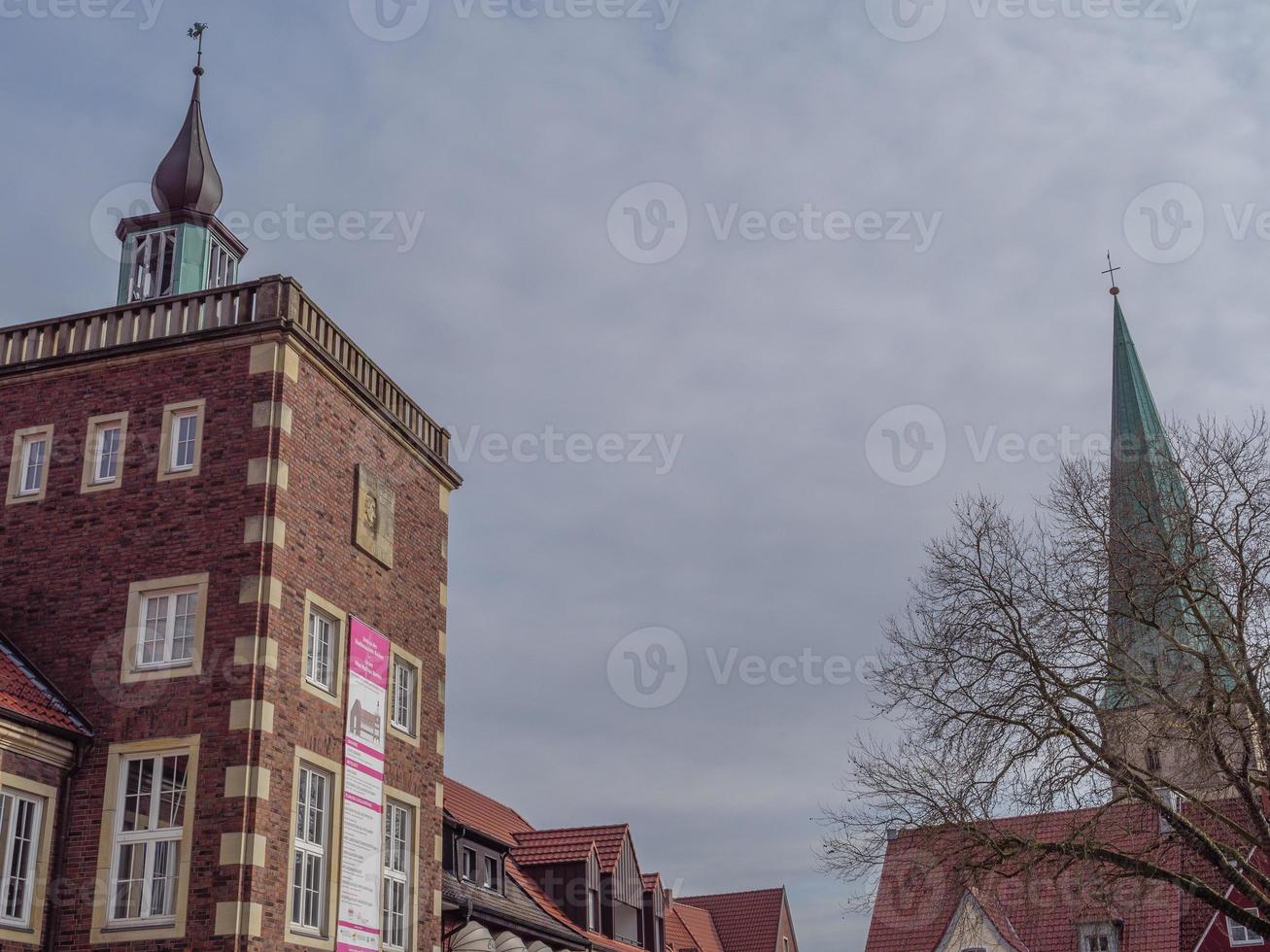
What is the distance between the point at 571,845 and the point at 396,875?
16282 mm

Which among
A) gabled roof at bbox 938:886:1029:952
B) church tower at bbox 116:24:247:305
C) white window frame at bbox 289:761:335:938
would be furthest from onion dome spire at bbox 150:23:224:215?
gabled roof at bbox 938:886:1029:952

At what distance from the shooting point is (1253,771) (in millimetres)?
21953

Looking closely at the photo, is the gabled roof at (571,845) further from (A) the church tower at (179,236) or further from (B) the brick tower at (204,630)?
(A) the church tower at (179,236)

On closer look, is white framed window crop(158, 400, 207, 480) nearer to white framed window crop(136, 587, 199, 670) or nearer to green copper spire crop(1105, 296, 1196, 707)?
white framed window crop(136, 587, 199, 670)

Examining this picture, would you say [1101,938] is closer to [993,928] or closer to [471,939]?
[993,928]

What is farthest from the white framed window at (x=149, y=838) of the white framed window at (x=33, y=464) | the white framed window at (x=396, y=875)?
the white framed window at (x=33, y=464)

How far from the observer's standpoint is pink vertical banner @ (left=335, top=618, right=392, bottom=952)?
66.7 feet

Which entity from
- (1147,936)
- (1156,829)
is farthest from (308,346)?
(1147,936)

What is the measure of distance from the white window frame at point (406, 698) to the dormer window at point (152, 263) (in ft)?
27.2

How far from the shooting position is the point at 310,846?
1973cm

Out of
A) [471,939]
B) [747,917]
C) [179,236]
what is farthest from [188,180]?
[747,917]

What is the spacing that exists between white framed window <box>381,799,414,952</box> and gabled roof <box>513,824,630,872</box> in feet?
49.6

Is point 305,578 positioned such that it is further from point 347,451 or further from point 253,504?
point 347,451

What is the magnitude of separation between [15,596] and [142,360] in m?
4.18
